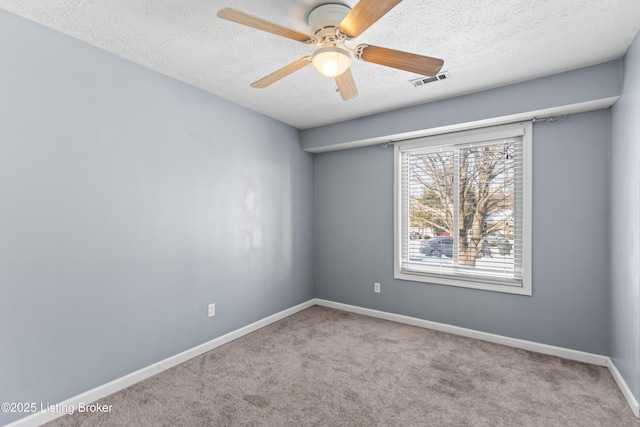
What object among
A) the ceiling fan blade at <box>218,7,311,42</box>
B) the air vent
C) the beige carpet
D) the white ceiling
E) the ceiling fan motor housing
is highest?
the white ceiling

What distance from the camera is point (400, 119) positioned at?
343 centimetres

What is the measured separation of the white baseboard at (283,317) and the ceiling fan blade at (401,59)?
2446mm

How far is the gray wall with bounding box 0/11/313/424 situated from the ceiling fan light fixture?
1.56 m

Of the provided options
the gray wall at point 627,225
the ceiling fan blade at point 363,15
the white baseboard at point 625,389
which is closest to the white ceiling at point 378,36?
the ceiling fan blade at point 363,15

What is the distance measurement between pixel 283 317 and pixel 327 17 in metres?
3.21

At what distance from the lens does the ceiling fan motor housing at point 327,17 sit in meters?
1.70

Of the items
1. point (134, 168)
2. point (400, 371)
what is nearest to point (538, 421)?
point (400, 371)

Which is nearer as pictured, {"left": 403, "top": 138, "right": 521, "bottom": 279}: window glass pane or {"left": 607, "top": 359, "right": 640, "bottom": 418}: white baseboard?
{"left": 607, "top": 359, "right": 640, "bottom": 418}: white baseboard

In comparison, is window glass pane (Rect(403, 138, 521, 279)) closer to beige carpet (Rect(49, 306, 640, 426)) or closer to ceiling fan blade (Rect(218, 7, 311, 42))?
beige carpet (Rect(49, 306, 640, 426))

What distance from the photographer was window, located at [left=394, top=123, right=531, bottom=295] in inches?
119

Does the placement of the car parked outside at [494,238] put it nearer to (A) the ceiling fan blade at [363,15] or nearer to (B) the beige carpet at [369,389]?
(B) the beige carpet at [369,389]

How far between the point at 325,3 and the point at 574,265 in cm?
292

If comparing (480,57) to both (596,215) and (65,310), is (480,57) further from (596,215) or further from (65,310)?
(65,310)

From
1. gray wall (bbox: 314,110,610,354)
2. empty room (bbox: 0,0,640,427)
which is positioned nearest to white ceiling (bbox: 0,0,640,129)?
empty room (bbox: 0,0,640,427)
